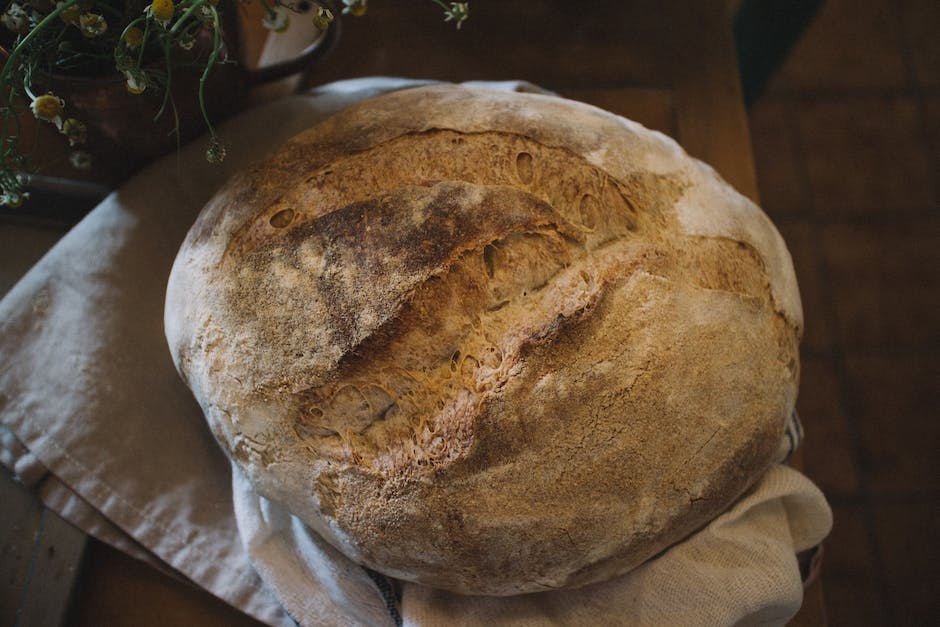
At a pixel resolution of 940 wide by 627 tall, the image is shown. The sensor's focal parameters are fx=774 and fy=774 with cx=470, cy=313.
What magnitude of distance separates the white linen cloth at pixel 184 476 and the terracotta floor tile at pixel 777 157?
91 cm

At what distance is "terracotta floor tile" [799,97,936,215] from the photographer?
5.76 ft

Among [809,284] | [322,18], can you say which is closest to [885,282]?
[809,284]

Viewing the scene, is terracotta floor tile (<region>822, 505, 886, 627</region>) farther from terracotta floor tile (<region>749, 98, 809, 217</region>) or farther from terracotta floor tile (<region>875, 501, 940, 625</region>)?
terracotta floor tile (<region>749, 98, 809, 217</region>)

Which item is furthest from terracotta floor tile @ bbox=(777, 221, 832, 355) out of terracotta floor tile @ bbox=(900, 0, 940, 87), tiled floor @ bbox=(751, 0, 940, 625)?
terracotta floor tile @ bbox=(900, 0, 940, 87)

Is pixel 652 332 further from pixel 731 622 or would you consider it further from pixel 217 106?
pixel 217 106

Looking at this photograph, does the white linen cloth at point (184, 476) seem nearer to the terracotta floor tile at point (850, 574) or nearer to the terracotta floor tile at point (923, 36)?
the terracotta floor tile at point (850, 574)

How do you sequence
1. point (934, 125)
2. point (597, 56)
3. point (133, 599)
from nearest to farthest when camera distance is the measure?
point (133, 599) → point (597, 56) → point (934, 125)

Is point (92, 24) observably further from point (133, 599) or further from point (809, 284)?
point (809, 284)

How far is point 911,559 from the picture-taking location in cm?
153

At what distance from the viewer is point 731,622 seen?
813mm

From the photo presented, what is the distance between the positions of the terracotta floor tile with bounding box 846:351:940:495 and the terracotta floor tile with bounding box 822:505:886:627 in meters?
0.09

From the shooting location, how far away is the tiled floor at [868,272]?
154cm

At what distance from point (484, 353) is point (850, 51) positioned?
5.11ft

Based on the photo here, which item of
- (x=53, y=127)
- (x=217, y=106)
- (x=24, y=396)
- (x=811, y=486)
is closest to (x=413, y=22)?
(x=217, y=106)
